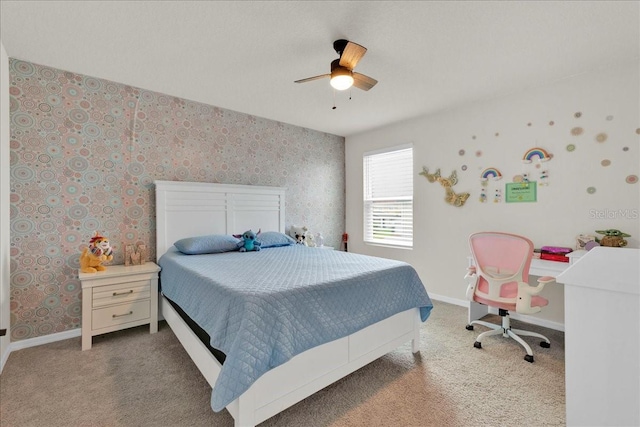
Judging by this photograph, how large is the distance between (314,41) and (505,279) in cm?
236

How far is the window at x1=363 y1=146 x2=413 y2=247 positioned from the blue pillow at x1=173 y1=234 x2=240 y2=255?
226cm

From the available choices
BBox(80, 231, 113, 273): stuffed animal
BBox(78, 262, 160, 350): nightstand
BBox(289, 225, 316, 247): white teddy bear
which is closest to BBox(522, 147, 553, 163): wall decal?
BBox(289, 225, 316, 247): white teddy bear

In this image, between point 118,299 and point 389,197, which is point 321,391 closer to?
point 118,299

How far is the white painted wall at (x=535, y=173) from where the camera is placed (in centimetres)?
254

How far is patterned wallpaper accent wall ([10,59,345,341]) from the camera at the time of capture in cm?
247

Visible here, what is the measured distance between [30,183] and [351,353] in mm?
2950

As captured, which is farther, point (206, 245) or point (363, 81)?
point (206, 245)

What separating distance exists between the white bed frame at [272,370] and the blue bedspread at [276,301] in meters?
0.12

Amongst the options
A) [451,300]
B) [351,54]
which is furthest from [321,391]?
[451,300]

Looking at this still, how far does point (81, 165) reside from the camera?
2703 millimetres

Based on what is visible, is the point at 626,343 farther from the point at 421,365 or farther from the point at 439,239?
the point at 439,239

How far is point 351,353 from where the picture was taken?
1916 mm

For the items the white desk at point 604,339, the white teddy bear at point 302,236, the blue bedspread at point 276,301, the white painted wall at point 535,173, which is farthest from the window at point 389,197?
the white desk at point 604,339

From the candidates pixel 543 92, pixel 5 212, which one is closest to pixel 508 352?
pixel 543 92
